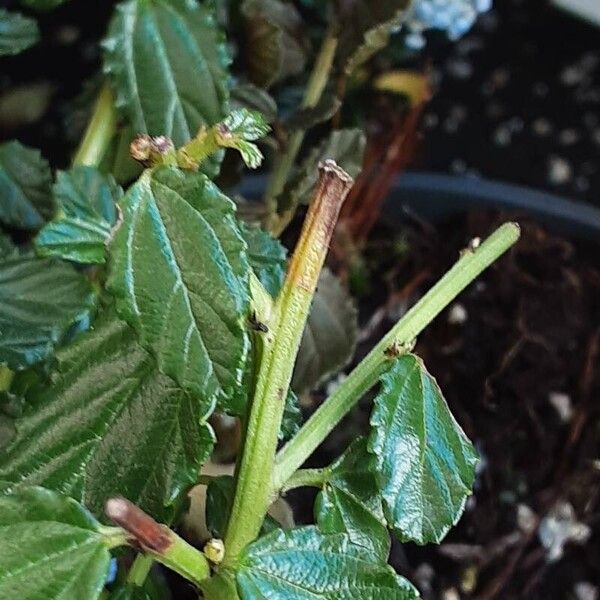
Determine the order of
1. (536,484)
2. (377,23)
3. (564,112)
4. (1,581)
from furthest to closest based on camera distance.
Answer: (564,112), (536,484), (377,23), (1,581)

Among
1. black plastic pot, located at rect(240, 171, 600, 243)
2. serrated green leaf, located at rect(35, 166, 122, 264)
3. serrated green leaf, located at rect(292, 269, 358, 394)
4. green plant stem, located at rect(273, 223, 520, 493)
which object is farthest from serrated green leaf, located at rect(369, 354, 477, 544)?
black plastic pot, located at rect(240, 171, 600, 243)

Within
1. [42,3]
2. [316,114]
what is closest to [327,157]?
[316,114]

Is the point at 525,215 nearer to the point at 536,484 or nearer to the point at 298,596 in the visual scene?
the point at 536,484

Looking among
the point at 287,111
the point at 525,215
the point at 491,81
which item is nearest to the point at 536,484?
the point at 525,215

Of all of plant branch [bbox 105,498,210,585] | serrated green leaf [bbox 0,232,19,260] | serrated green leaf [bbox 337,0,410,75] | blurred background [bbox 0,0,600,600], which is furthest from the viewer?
blurred background [bbox 0,0,600,600]

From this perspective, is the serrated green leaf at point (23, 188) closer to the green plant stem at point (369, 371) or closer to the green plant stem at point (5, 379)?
the green plant stem at point (5, 379)

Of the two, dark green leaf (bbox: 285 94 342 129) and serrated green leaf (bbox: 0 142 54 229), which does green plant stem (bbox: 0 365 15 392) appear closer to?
serrated green leaf (bbox: 0 142 54 229)
